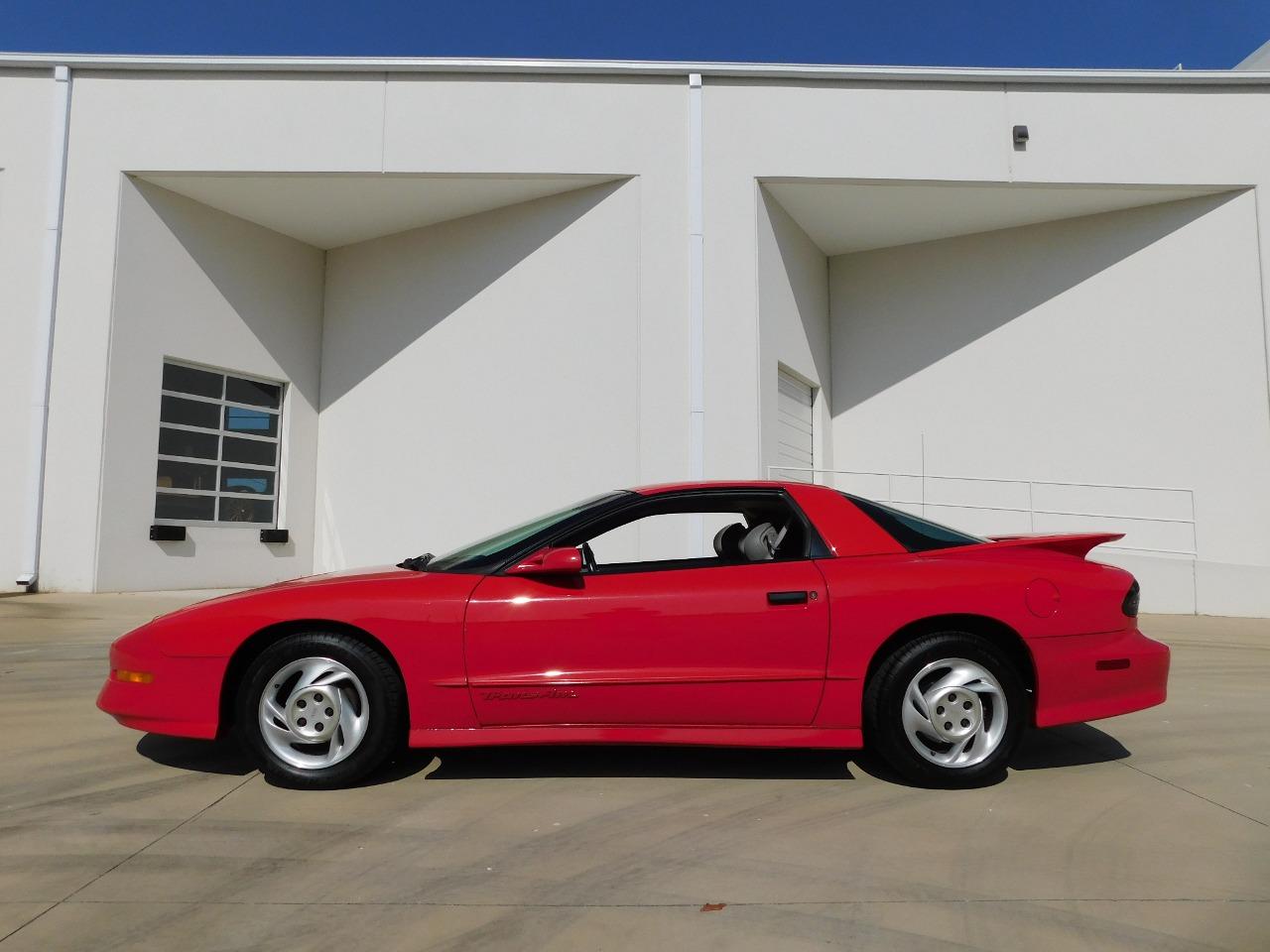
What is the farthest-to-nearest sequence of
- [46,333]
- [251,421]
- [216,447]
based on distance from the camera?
[251,421] → [216,447] → [46,333]

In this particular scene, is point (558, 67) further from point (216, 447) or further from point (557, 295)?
point (216, 447)

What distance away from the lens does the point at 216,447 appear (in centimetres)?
1233

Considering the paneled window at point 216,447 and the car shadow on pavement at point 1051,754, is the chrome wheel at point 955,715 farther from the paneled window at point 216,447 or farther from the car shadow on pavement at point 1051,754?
the paneled window at point 216,447

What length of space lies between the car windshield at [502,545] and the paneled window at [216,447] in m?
9.21

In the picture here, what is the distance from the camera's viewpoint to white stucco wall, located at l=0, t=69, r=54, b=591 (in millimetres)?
10641

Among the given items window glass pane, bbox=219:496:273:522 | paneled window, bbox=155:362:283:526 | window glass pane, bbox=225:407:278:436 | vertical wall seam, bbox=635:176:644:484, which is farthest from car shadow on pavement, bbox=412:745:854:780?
window glass pane, bbox=225:407:278:436

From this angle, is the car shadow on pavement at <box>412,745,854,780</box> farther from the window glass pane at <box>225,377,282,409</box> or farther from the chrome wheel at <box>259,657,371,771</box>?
the window glass pane at <box>225,377,282,409</box>

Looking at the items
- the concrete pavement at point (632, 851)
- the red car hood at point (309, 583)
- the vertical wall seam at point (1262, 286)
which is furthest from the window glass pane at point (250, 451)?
the vertical wall seam at point (1262, 286)

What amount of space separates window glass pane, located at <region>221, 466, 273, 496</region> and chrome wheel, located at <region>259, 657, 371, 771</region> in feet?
33.0

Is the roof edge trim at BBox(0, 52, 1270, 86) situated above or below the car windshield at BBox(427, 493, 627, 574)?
above

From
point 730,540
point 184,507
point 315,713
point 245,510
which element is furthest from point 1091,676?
point 245,510

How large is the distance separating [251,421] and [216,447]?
0.65m

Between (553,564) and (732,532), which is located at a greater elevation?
(732,532)

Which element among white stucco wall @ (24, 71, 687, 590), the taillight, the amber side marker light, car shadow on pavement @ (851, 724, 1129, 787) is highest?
white stucco wall @ (24, 71, 687, 590)
